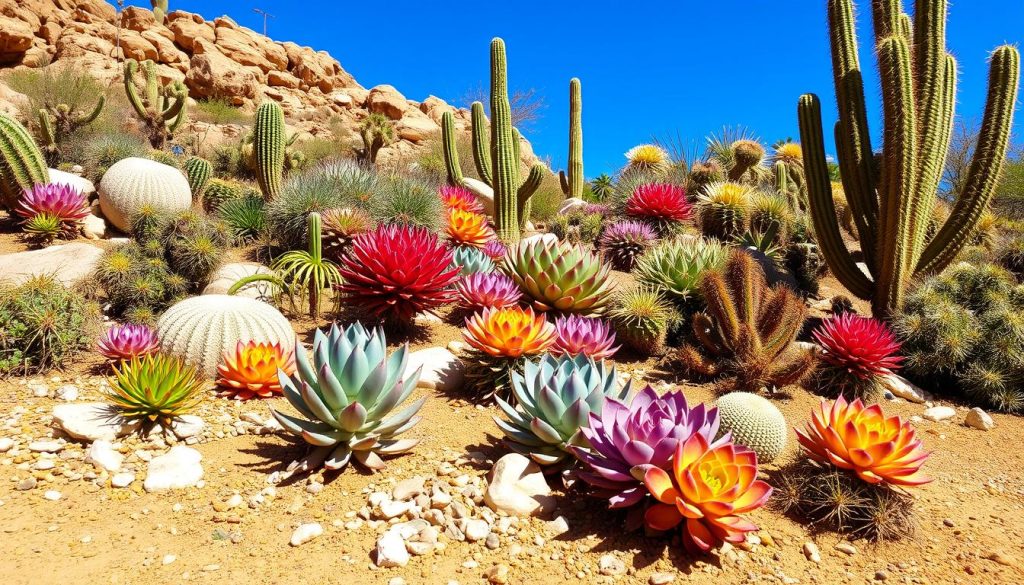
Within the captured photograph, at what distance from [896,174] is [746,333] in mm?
2450

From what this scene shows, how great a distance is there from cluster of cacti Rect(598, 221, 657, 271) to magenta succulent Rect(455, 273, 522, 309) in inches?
100

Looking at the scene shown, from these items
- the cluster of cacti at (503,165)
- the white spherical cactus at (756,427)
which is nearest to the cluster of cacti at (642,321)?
the white spherical cactus at (756,427)

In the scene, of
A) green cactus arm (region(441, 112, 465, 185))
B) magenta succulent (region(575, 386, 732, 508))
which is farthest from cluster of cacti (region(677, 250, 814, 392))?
green cactus arm (region(441, 112, 465, 185))

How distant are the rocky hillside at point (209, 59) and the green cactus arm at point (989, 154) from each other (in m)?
20.5

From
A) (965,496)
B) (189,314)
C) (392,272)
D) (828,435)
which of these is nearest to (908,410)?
(965,496)

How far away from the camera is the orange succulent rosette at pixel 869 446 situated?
272cm

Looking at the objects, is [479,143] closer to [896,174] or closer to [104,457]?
[896,174]

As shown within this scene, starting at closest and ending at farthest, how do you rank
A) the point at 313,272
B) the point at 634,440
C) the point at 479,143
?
the point at 634,440 < the point at 313,272 < the point at 479,143

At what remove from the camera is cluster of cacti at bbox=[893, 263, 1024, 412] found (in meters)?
5.04

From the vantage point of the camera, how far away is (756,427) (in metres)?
3.29

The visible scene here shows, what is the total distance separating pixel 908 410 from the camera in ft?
15.8

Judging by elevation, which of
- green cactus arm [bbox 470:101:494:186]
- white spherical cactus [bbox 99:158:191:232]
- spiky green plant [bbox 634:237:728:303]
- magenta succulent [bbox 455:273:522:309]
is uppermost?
green cactus arm [bbox 470:101:494:186]

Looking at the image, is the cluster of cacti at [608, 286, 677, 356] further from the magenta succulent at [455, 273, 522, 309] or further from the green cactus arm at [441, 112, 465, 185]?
the green cactus arm at [441, 112, 465, 185]

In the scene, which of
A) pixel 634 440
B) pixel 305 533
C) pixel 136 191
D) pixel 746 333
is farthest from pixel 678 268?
pixel 136 191
